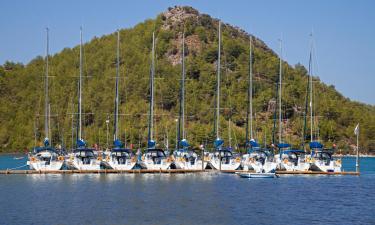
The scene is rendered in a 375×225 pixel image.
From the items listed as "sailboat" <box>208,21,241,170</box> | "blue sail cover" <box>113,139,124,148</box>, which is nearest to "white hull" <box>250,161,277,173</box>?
"sailboat" <box>208,21,241,170</box>

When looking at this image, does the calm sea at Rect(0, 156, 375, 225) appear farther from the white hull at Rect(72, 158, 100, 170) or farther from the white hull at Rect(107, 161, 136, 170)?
the white hull at Rect(107, 161, 136, 170)

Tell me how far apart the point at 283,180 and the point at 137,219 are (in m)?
36.7

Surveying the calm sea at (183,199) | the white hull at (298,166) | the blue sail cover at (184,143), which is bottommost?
the calm sea at (183,199)

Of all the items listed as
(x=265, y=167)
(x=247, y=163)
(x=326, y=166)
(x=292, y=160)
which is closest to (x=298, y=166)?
(x=292, y=160)

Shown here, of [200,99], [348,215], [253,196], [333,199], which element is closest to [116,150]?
[253,196]

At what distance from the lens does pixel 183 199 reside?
6831 centimetres

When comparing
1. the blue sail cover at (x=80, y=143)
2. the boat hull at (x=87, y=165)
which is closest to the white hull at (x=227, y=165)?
the boat hull at (x=87, y=165)

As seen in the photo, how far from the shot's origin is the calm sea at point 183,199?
56406 millimetres

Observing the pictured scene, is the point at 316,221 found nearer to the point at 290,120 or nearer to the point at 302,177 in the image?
the point at 302,177

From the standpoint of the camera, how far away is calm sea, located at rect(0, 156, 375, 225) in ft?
185

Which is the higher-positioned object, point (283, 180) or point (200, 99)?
point (200, 99)

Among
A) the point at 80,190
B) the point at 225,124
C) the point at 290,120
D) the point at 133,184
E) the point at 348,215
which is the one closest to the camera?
the point at 348,215

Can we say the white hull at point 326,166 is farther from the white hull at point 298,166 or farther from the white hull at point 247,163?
the white hull at point 247,163

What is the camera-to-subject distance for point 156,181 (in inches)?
3332
